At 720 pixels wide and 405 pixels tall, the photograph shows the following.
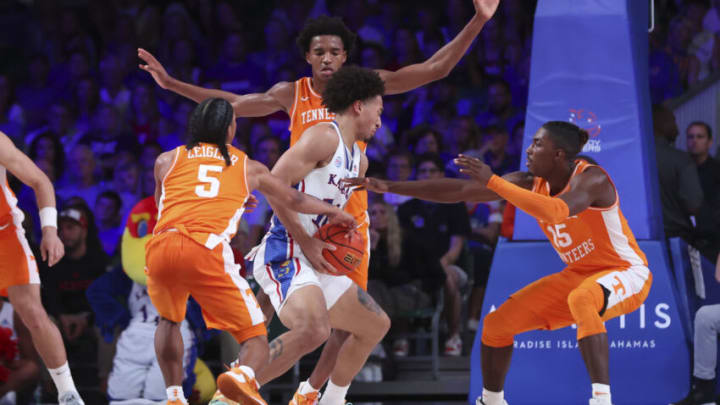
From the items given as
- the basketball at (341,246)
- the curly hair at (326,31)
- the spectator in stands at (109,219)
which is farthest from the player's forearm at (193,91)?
the spectator in stands at (109,219)

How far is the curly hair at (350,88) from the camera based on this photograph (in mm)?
5023

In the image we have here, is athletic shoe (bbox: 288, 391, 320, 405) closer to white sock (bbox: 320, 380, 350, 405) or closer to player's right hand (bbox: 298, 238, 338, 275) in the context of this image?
white sock (bbox: 320, 380, 350, 405)

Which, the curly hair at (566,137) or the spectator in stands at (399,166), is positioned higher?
the curly hair at (566,137)

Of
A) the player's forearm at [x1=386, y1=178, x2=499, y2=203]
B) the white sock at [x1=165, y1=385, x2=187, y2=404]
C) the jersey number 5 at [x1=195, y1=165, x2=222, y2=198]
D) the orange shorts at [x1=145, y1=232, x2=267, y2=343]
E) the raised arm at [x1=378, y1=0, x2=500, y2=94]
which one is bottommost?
the white sock at [x1=165, y1=385, x2=187, y2=404]

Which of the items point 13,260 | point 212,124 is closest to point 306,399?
point 212,124

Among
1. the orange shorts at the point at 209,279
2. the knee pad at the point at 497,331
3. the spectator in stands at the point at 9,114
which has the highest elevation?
the spectator in stands at the point at 9,114

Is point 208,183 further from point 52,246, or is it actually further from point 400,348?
point 400,348

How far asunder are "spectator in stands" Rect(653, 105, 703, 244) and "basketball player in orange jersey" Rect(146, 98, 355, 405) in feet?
11.6

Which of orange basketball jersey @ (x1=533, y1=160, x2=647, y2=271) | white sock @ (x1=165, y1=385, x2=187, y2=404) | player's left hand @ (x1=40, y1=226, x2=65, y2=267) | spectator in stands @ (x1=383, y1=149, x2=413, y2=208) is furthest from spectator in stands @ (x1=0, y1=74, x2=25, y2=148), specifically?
orange basketball jersey @ (x1=533, y1=160, x2=647, y2=271)

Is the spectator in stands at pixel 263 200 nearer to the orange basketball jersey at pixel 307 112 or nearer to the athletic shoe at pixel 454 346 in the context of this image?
the athletic shoe at pixel 454 346

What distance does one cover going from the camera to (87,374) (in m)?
8.01

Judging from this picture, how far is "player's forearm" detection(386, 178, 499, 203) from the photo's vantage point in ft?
18.0

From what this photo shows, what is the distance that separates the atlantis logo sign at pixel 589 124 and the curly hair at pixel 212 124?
8.35 feet

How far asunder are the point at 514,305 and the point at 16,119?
21.4ft
